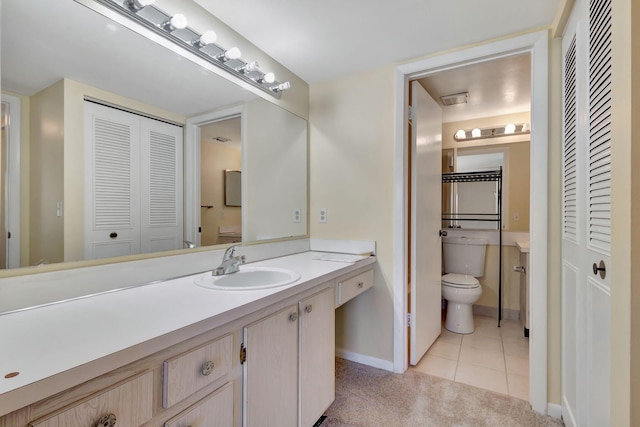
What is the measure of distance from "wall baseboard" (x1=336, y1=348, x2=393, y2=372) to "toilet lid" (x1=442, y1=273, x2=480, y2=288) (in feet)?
3.37

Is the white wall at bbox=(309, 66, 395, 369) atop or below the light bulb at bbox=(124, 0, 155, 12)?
below

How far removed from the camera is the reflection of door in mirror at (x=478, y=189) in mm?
3113

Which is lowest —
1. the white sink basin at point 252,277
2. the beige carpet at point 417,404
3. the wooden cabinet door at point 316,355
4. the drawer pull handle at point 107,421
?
the beige carpet at point 417,404

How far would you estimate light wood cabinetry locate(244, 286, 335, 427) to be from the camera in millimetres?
1069

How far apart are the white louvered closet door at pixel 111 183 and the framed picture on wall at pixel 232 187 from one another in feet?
1.68

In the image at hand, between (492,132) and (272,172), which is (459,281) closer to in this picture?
(492,132)

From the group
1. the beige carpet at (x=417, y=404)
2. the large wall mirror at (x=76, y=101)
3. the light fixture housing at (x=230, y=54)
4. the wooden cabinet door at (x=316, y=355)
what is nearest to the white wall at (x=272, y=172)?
the large wall mirror at (x=76, y=101)

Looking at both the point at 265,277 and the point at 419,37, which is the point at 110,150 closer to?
the point at 265,277

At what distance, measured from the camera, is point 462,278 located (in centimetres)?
285

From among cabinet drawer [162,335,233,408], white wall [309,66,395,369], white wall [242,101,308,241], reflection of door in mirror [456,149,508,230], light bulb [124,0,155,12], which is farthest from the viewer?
reflection of door in mirror [456,149,508,230]

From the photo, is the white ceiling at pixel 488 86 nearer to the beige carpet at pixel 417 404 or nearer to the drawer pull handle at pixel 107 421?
the beige carpet at pixel 417 404

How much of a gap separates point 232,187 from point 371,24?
1.17 metres

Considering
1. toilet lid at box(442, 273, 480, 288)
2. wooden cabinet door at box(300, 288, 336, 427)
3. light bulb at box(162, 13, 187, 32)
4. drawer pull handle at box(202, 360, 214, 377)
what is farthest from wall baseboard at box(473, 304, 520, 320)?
light bulb at box(162, 13, 187, 32)

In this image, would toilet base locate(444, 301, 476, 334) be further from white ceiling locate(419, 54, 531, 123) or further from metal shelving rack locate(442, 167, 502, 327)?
white ceiling locate(419, 54, 531, 123)
